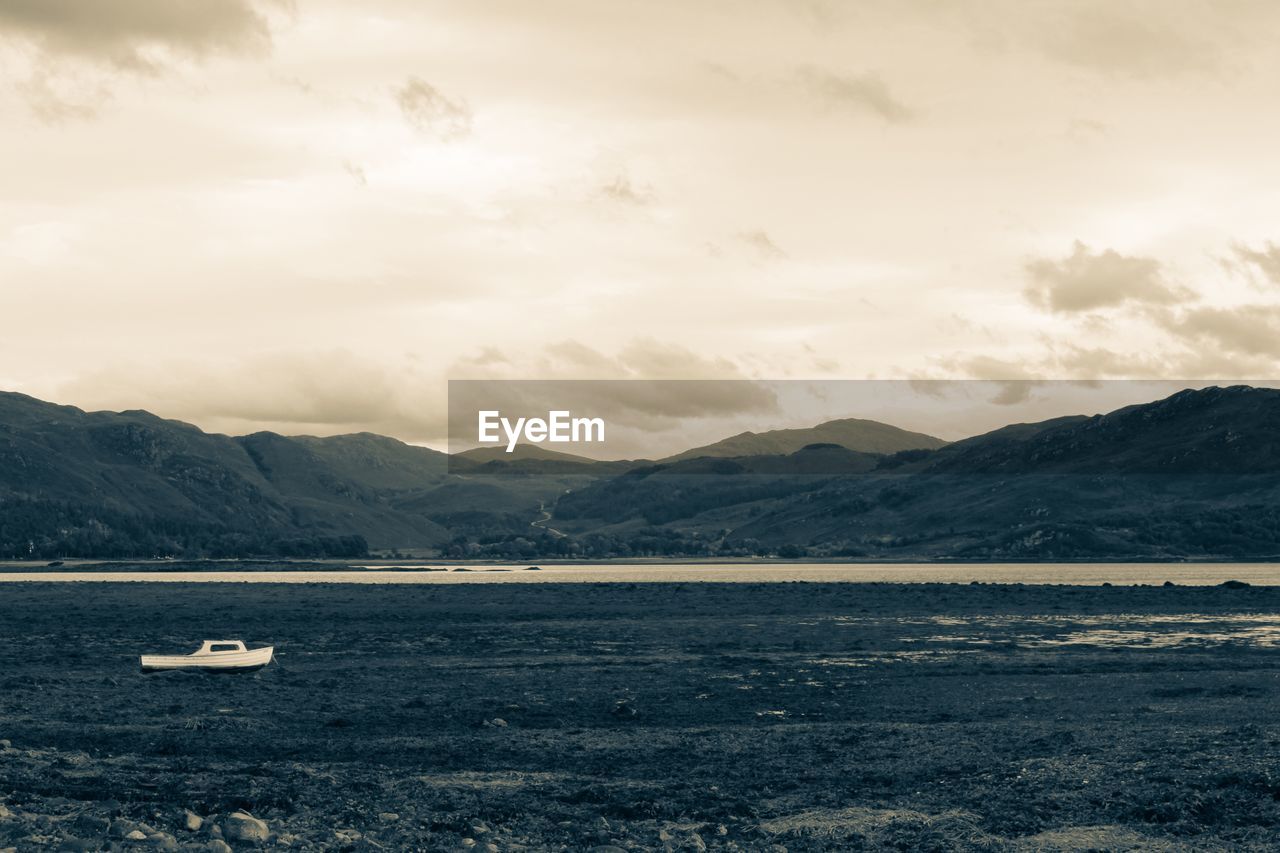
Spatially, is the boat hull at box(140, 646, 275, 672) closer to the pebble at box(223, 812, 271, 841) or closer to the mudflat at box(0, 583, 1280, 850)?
the mudflat at box(0, 583, 1280, 850)

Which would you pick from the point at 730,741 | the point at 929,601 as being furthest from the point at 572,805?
the point at 929,601

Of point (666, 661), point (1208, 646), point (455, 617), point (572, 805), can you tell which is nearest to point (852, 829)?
point (572, 805)

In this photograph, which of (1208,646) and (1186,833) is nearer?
(1186,833)

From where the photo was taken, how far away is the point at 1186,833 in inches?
861

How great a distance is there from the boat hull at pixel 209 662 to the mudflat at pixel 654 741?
67cm

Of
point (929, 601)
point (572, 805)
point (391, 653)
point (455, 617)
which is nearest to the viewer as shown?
point (572, 805)

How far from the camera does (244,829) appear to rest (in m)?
21.3

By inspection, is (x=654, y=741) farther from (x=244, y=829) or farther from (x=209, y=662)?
(x=209, y=662)

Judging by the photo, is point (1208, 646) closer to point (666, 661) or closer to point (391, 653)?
point (666, 661)

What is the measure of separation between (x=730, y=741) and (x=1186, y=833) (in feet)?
39.9

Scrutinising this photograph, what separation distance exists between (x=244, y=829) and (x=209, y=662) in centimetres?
2604

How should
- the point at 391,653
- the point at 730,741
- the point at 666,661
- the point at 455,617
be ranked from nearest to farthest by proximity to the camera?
the point at 730,741
the point at 666,661
the point at 391,653
the point at 455,617

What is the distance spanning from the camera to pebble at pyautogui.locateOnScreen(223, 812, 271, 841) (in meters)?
21.1

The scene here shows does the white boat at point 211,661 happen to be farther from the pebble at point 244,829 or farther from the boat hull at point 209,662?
the pebble at point 244,829
